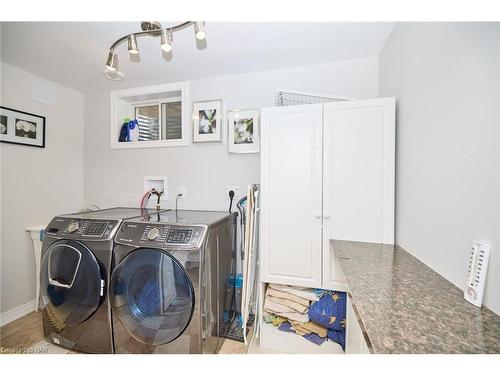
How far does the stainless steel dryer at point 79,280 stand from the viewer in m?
1.46

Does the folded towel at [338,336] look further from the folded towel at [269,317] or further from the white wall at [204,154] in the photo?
the white wall at [204,154]

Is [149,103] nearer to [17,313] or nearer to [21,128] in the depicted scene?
[21,128]

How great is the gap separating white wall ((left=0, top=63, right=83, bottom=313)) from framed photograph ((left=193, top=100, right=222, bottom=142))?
161 cm

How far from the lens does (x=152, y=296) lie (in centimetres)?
140

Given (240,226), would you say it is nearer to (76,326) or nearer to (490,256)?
(76,326)

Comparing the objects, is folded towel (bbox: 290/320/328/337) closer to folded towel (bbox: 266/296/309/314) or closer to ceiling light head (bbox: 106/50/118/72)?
folded towel (bbox: 266/296/309/314)

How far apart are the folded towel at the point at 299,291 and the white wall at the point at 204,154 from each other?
0.91 m

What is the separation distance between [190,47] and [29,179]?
2.11 meters

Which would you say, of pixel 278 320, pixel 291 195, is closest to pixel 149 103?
pixel 291 195

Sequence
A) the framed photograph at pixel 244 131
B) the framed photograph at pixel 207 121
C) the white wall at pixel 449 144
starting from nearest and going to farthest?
the white wall at pixel 449 144, the framed photograph at pixel 244 131, the framed photograph at pixel 207 121

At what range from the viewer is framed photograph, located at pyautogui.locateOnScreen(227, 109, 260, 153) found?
2.00 meters

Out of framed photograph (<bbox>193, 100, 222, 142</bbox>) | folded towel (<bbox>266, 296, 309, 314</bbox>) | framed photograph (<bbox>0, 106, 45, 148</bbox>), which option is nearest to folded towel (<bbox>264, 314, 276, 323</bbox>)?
folded towel (<bbox>266, 296, 309, 314</bbox>)

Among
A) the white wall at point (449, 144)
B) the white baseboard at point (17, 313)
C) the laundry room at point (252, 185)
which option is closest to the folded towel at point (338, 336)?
the laundry room at point (252, 185)

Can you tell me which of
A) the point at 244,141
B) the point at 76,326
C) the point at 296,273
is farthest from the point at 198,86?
the point at 76,326
